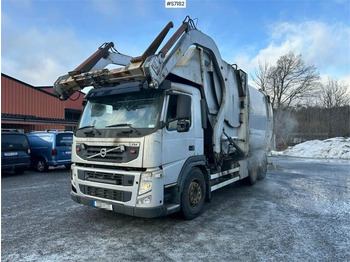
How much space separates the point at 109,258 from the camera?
11.7ft

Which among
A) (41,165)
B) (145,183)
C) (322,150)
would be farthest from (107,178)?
(322,150)

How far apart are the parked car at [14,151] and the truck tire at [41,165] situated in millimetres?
914

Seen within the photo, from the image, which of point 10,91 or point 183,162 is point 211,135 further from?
point 10,91

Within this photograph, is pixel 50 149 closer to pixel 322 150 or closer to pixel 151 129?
pixel 151 129

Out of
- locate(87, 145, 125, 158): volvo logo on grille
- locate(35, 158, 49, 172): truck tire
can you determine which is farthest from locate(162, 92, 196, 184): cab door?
locate(35, 158, 49, 172): truck tire

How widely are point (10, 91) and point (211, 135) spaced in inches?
749

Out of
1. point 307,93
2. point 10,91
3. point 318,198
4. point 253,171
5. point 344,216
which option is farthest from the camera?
point 307,93

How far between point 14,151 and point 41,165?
161 cm

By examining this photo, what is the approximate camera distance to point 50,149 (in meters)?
11.5

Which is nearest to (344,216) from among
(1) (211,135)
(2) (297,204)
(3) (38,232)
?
(2) (297,204)

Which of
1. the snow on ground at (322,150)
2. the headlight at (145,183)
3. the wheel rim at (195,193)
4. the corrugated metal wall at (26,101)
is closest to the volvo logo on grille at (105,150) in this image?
the headlight at (145,183)

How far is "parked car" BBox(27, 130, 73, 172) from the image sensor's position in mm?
11445

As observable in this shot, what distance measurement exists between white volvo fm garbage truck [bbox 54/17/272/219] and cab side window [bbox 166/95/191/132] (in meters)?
0.01

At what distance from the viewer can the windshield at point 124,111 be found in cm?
450
